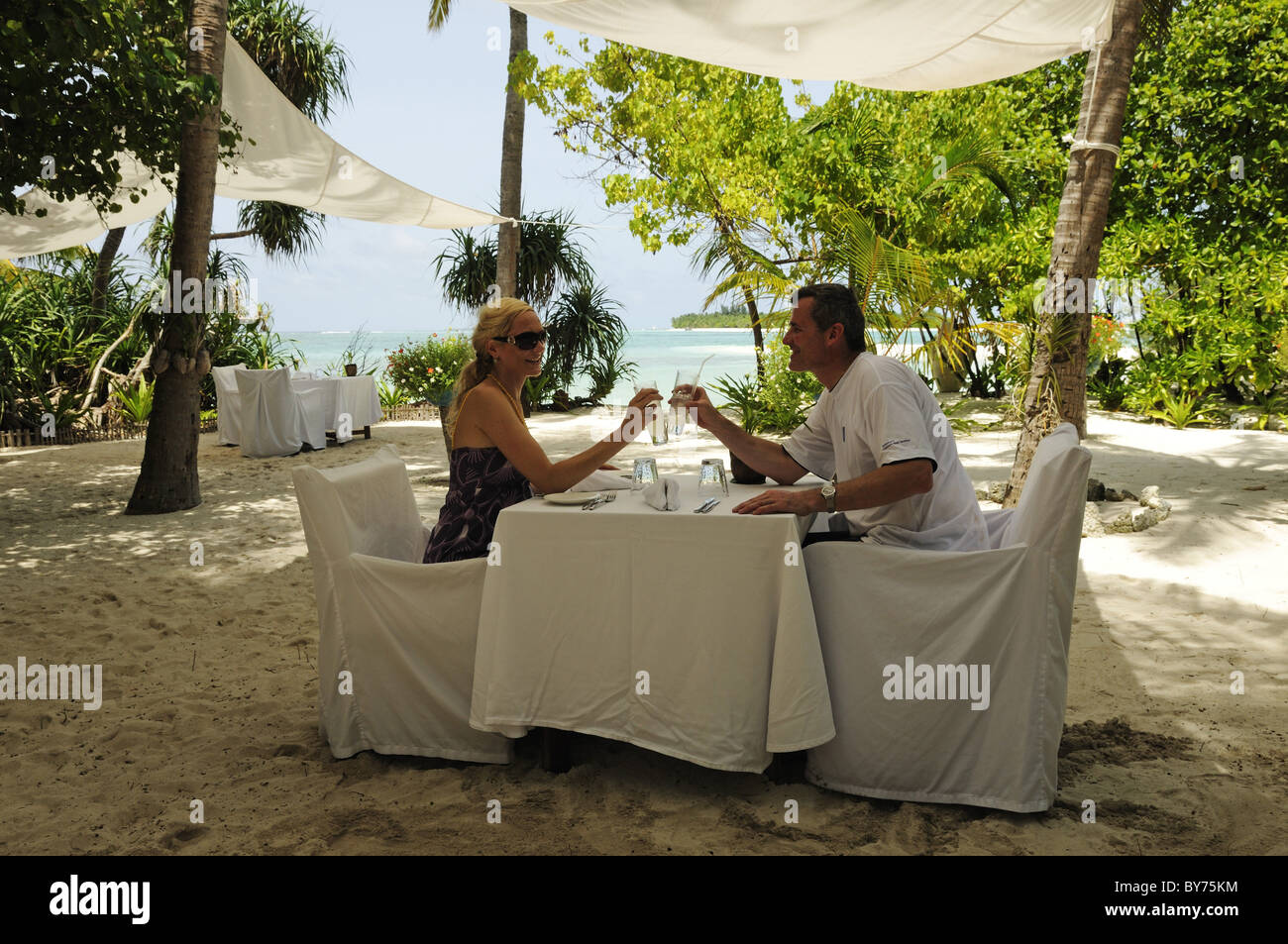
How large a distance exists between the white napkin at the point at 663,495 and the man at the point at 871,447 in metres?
0.19

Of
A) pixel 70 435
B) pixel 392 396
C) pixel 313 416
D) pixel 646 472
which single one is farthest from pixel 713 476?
pixel 392 396

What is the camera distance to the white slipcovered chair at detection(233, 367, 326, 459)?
9148 millimetres

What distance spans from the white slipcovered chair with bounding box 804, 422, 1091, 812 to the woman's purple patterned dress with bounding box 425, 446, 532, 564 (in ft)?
3.00

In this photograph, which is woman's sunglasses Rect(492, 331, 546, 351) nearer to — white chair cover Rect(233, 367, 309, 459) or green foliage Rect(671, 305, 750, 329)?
white chair cover Rect(233, 367, 309, 459)

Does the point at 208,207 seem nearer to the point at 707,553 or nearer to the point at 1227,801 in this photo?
the point at 707,553

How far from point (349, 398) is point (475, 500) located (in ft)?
28.3

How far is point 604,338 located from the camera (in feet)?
50.8

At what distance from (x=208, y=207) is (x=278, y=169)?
162 cm

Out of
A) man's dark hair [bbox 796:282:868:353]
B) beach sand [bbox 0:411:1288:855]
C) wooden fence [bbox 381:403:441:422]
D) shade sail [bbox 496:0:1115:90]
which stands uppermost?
shade sail [bbox 496:0:1115:90]

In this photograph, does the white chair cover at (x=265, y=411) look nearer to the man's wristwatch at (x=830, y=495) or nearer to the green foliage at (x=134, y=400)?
Result: the green foliage at (x=134, y=400)

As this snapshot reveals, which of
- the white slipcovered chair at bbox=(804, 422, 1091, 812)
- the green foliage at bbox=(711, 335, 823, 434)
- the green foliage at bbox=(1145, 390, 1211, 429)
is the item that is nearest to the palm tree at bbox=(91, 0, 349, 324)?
the green foliage at bbox=(711, 335, 823, 434)

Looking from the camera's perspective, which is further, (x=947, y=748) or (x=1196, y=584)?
(x=1196, y=584)

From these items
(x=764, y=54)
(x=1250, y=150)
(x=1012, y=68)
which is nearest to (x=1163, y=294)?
(x=1250, y=150)

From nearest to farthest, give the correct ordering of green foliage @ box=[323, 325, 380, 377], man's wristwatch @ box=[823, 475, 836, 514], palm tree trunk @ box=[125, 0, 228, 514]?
man's wristwatch @ box=[823, 475, 836, 514]
palm tree trunk @ box=[125, 0, 228, 514]
green foliage @ box=[323, 325, 380, 377]
